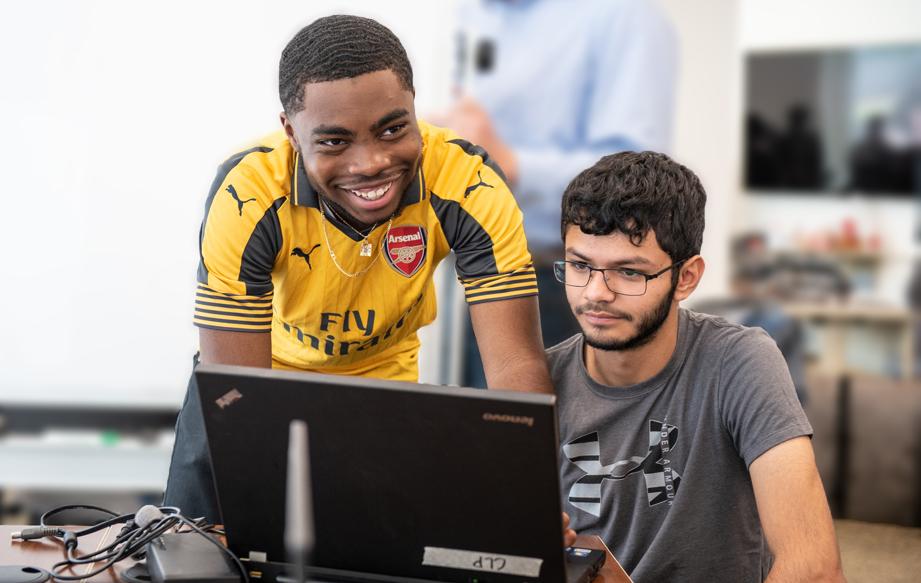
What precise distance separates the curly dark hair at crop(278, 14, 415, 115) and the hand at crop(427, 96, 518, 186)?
4.31 feet

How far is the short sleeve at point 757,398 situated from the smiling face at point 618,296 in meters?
0.12

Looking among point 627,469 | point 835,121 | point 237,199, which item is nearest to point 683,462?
point 627,469

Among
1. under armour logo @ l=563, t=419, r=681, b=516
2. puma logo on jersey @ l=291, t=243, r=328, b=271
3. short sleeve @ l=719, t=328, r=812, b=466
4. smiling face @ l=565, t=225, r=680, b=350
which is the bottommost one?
under armour logo @ l=563, t=419, r=681, b=516

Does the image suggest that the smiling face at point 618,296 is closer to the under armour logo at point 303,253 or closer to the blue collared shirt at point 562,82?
the under armour logo at point 303,253

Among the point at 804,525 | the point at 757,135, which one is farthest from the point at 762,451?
the point at 757,135

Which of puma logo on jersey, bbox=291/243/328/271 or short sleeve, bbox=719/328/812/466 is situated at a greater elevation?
puma logo on jersey, bbox=291/243/328/271

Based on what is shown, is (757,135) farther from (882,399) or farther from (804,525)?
(804,525)

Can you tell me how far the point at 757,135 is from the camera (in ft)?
21.6

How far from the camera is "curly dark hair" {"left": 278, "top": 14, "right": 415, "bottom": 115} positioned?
1358mm

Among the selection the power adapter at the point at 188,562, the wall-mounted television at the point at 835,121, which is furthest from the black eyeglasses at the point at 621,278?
the wall-mounted television at the point at 835,121

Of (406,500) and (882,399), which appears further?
(882,399)

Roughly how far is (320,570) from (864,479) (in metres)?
2.11

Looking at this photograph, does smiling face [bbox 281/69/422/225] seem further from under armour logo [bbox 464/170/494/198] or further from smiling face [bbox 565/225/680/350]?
smiling face [bbox 565/225/680/350]

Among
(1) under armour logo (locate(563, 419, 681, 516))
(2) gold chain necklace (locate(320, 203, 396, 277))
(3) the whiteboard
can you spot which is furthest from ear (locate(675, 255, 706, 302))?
(3) the whiteboard
